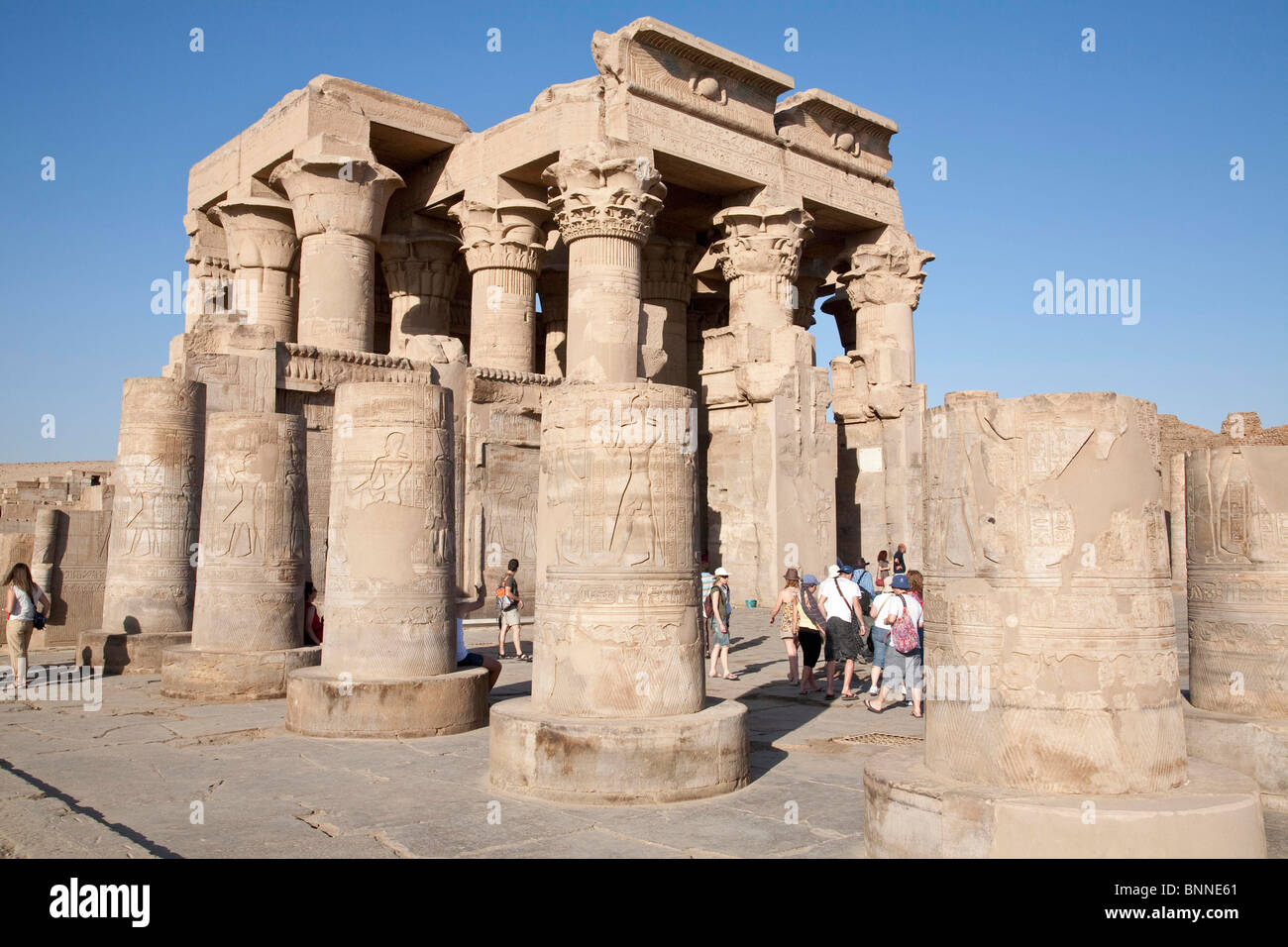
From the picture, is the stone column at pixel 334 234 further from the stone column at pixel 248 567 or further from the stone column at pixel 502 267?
the stone column at pixel 248 567

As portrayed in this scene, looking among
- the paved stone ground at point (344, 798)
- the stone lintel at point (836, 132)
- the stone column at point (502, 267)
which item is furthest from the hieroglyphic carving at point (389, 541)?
the stone lintel at point (836, 132)

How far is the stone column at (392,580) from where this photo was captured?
7.77 m

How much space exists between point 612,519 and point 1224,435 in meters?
25.3

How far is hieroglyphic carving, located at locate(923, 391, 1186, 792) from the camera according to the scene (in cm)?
436

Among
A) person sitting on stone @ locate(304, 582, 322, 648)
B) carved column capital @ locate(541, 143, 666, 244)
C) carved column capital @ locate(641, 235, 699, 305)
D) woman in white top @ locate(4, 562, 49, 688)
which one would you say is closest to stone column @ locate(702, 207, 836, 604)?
carved column capital @ locate(541, 143, 666, 244)

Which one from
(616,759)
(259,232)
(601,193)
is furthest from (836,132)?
(616,759)

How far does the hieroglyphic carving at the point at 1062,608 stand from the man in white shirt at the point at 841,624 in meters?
5.01

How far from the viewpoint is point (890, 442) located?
73.2ft

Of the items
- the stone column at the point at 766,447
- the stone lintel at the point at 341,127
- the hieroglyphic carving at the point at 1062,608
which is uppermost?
the stone lintel at the point at 341,127

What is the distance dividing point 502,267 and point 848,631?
12.8 metres

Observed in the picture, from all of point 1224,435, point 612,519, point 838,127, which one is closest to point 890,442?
point 838,127

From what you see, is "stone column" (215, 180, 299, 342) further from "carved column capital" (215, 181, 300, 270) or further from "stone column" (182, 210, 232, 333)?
"stone column" (182, 210, 232, 333)

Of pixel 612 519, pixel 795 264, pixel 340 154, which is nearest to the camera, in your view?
pixel 612 519
